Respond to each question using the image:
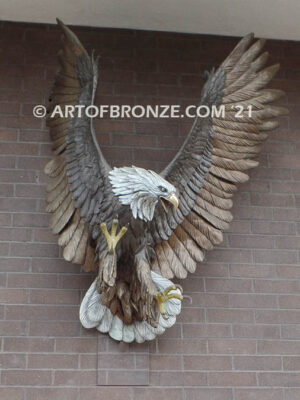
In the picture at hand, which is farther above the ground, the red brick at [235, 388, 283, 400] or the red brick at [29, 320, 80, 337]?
the red brick at [29, 320, 80, 337]

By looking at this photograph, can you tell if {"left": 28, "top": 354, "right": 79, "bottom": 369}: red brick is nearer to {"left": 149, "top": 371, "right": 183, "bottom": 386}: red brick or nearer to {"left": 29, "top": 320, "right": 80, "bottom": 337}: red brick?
{"left": 29, "top": 320, "right": 80, "bottom": 337}: red brick

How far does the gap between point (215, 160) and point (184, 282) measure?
0.59 metres

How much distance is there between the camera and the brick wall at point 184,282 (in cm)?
297

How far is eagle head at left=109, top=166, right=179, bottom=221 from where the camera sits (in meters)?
2.79

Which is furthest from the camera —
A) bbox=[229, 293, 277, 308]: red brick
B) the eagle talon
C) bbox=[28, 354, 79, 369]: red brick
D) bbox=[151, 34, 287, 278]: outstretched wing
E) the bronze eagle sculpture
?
bbox=[229, 293, 277, 308]: red brick

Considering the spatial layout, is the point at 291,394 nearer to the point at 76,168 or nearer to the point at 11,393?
the point at 11,393

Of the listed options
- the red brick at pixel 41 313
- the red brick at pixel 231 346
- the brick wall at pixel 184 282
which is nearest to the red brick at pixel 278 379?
the brick wall at pixel 184 282

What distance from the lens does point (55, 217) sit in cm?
304

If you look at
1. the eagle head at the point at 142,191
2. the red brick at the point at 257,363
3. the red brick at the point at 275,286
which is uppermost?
the eagle head at the point at 142,191

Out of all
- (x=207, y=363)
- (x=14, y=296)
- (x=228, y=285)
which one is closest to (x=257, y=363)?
(x=207, y=363)

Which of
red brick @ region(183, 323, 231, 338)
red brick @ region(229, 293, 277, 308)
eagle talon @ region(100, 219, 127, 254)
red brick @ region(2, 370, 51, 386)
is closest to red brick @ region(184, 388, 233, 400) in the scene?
red brick @ region(183, 323, 231, 338)

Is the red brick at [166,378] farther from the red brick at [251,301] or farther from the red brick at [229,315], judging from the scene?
the red brick at [251,301]

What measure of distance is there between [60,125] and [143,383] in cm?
123

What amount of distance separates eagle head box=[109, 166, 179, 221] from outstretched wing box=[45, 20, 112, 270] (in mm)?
80
